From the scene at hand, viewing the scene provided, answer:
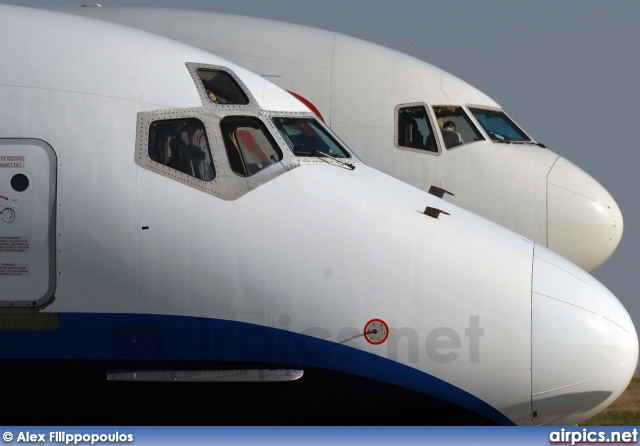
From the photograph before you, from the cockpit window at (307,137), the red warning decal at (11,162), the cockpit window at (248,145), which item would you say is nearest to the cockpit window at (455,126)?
the cockpit window at (307,137)

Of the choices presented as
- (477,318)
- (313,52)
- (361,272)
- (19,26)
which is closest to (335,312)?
(361,272)

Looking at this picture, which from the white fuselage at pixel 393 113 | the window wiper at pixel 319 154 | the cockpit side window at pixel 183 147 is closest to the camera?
the cockpit side window at pixel 183 147

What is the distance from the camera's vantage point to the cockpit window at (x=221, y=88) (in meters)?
11.5

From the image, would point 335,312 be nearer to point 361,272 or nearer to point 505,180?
point 361,272

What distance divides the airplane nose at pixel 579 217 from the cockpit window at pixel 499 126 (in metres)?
0.81

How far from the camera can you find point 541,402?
10.8 meters

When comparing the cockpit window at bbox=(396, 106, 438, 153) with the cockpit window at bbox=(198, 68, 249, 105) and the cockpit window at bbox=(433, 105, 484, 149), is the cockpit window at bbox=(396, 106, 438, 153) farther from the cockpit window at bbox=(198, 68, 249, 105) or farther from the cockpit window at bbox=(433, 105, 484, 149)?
the cockpit window at bbox=(198, 68, 249, 105)

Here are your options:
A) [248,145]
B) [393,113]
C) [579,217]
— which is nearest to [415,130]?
[393,113]

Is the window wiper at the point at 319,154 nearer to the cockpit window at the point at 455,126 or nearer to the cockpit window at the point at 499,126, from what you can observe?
the cockpit window at the point at 455,126

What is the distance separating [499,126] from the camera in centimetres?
2022

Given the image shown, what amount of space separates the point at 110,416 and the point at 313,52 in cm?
904

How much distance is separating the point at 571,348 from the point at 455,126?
358 inches

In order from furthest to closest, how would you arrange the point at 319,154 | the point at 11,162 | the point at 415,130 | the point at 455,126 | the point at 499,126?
the point at 499,126 → the point at 455,126 → the point at 415,130 → the point at 319,154 → the point at 11,162

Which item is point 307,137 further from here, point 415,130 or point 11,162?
point 415,130
